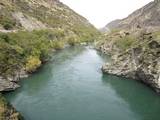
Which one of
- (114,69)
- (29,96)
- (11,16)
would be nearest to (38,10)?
(11,16)

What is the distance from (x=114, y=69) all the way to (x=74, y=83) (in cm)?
1444

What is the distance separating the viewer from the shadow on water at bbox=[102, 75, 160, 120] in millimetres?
45119

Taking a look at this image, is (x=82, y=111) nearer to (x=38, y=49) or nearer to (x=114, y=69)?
(x=114, y=69)

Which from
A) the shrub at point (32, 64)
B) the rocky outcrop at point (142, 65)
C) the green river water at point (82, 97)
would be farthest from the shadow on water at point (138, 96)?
the shrub at point (32, 64)

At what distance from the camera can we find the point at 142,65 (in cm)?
6319

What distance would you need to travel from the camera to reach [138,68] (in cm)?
6406

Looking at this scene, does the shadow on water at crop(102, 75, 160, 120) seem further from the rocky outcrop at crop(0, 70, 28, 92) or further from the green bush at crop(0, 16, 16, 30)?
the green bush at crop(0, 16, 16, 30)

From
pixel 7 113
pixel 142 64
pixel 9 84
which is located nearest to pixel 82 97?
pixel 9 84

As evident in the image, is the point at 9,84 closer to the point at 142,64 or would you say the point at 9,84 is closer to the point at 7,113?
the point at 7,113

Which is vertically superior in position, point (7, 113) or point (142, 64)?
point (142, 64)

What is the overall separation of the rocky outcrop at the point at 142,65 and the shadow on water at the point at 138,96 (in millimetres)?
1879

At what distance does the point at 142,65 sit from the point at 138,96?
1191 centimetres

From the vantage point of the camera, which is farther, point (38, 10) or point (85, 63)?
point (38, 10)

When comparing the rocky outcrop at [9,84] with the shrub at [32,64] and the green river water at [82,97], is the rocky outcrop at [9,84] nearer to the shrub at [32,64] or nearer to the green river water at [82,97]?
the green river water at [82,97]
